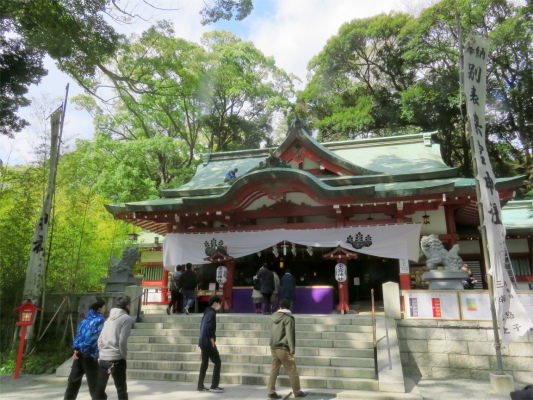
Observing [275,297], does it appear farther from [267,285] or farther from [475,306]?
[475,306]

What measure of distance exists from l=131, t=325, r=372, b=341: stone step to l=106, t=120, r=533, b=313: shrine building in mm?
2428

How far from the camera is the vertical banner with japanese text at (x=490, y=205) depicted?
6344 mm

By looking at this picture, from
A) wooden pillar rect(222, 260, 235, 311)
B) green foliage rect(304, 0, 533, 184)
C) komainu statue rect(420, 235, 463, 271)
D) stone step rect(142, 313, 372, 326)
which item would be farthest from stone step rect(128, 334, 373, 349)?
green foliage rect(304, 0, 533, 184)

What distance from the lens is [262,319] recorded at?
29.2 ft

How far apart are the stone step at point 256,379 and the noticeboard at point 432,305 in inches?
92.7

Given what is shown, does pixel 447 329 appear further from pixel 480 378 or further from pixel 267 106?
pixel 267 106

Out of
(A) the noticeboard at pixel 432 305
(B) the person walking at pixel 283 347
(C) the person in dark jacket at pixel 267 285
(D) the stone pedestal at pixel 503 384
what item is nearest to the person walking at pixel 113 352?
(B) the person walking at pixel 283 347

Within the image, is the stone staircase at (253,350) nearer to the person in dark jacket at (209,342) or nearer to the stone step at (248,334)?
the stone step at (248,334)

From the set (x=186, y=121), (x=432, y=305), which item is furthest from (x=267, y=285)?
(x=186, y=121)

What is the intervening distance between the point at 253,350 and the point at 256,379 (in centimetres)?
102

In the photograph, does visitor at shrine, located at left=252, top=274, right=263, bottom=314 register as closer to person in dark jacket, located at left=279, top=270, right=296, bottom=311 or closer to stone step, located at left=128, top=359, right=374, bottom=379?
person in dark jacket, located at left=279, top=270, right=296, bottom=311

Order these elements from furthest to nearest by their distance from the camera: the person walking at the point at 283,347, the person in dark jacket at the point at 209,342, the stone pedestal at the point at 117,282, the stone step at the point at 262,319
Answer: the stone pedestal at the point at 117,282 < the stone step at the point at 262,319 < the person in dark jacket at the point at 209,342 < the person walking at the point at 283,347

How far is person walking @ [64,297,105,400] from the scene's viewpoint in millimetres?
4770

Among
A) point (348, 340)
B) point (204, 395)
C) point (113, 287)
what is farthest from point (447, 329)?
point (113, 287)
